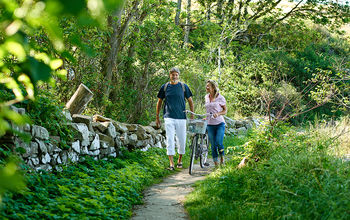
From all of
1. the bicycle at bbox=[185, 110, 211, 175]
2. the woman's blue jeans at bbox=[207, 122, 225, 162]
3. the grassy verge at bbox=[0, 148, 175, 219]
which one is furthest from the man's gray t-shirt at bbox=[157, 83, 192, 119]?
the grassy verge at bbox=[0, 148, 175, 219]

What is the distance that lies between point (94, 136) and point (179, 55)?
6.81m

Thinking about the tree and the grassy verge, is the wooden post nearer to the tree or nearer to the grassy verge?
the grassy verge

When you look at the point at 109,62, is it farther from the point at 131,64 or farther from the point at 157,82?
the point at 157,82

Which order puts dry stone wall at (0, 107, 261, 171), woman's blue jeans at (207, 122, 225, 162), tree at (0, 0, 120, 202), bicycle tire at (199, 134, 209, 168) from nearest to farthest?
tree at (0, 0, 120, 202) < dry stone wall at (0, 107, 261, 171) < woman's blue jeans at (207, 122, 225, 162) < bicycle tire at (199, 134, 209, 168)

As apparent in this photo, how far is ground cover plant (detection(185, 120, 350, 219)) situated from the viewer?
3.48m

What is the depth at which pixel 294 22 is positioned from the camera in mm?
20578

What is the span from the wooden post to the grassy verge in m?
1.40

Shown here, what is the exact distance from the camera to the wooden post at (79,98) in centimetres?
693

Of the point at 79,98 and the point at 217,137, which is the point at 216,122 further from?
the point at 79,98

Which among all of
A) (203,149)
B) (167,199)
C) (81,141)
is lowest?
(167,199)

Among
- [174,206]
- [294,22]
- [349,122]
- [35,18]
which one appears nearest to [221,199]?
[174,206]

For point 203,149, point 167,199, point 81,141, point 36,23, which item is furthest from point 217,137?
point 36,23

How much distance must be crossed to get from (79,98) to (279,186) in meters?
4.55

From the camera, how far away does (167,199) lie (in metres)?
5.39
